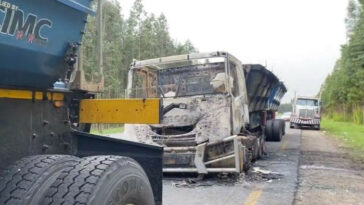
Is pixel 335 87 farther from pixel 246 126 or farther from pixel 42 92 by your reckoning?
pixel 42 92

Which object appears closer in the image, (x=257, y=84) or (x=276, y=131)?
(x=257, y=84)

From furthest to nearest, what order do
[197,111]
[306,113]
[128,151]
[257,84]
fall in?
1. [306,113]
2. [257,84]
3. [197,111]
4. [128,151]

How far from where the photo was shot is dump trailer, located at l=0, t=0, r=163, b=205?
2533 millimetres

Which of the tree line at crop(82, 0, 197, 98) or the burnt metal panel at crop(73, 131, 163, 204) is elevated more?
the tree line at crop(82, 0, 197, 98)

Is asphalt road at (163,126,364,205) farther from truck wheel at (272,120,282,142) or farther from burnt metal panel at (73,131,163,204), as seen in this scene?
truck wheel at (272,120,282,142)

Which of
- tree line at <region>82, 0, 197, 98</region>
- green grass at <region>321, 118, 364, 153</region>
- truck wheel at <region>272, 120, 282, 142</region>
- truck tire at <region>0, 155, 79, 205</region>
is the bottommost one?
green grass at <region>321, 118, 364, 153</region>

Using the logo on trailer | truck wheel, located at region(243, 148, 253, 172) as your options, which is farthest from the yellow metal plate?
truck wheel, located at region(243, 148, 253, 172)

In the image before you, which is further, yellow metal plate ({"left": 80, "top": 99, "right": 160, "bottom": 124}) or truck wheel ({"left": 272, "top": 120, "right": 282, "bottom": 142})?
truck wheel ({"left": 272, "top": 120, "right": 282, "bottom": 142})

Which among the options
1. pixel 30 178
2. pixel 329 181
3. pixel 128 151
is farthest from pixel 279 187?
pixel 30 178

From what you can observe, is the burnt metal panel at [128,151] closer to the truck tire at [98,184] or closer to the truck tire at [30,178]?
the truck tire at [98,184]

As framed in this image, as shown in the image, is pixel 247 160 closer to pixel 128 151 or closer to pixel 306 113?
pixel 128 151

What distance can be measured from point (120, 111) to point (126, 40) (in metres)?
48.5

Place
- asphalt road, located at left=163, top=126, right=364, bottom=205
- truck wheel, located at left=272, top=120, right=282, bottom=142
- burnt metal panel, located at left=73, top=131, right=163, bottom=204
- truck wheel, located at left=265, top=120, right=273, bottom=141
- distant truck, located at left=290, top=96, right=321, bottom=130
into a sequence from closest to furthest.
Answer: burnt metal panel, located at left=73, top=131, right=163, bottom=204 < asphalt road, located at left=163, top=126, right=364, bottom=205 < truck wheel, located at left=265, top=120, right=273, bottom=141 < truck wheel, located at left=272, top=120, right=282, bottom=142 < distant truck, located at left=290, top=96, right=321, bottom=130

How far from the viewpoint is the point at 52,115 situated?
124 inches
